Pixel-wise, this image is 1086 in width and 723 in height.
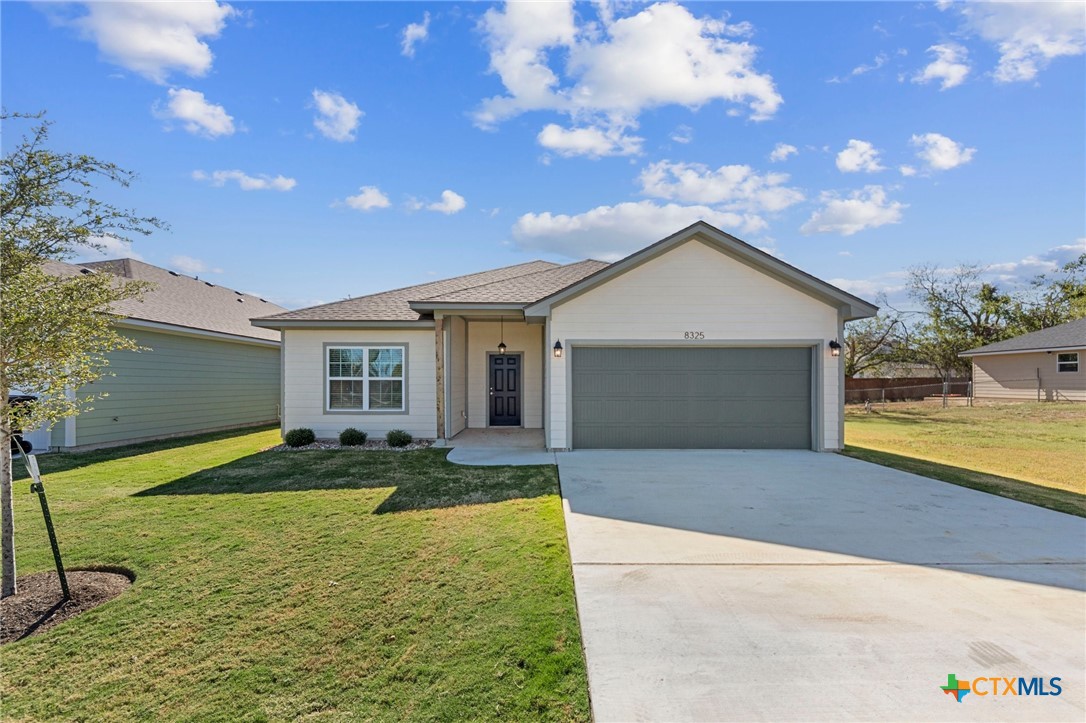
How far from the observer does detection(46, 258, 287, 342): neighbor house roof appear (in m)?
11.7

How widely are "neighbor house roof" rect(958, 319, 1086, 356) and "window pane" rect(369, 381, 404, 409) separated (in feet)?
90.6

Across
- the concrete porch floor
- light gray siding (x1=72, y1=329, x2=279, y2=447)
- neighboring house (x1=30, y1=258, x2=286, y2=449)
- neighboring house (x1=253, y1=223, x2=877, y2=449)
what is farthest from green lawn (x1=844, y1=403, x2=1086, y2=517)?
light gray siding (x1=72, y1=329, x2=279, y2=447)

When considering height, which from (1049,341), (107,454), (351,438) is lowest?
(107,454)

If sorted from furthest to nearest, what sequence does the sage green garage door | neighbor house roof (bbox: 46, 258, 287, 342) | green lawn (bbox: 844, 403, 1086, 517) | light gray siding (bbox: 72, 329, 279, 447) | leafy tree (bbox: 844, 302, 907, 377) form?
leafy tree (bbox: 844, 302, 907, 377) < neighbor house roof (bbox: 46, 258, 287, 342) < light gray siding (bbox: 72, 329, 279, 447) < the sage green garage door < green lawn (bbox: 844, 403, 1086, 517)

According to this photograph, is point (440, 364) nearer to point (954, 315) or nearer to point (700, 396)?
point (700, 396)

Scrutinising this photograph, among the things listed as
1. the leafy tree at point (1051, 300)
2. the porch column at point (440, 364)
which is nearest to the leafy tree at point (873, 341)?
the leafy tree at point (1051, 300)

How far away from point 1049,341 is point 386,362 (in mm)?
29507

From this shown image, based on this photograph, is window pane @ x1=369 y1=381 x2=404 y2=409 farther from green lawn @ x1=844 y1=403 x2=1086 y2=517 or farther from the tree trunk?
green lawn @ x1=844 y1=403 x2=1086 y2=517

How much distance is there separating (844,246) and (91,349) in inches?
778

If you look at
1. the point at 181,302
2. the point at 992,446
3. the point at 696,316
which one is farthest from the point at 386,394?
the point at 992,446

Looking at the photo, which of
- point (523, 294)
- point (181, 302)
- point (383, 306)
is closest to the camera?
point (523, 294)

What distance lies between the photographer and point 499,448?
990 centimetres

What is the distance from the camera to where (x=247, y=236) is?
47.1 feet

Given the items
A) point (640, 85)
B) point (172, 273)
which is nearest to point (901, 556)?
point (640, 85)
